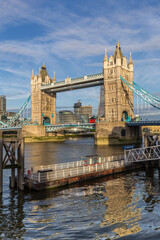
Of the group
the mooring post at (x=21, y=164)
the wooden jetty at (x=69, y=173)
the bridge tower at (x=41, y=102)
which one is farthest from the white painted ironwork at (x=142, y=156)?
the bridge tower at (x=41, y=102)

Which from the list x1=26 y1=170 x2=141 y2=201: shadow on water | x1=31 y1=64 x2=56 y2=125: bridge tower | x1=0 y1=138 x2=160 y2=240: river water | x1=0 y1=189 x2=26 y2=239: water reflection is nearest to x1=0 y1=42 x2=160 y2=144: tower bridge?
x1=31 y1=64 x2=56 y2=125: bridge tower

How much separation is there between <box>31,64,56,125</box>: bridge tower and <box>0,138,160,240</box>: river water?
91.5 metres

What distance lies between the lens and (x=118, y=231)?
527 inches

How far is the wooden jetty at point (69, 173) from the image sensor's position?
21.6 metres

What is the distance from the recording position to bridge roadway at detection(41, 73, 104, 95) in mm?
92494

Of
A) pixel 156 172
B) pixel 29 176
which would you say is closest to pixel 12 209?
pixel 29 176

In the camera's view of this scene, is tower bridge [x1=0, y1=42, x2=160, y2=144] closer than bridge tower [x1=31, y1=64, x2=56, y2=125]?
Yes

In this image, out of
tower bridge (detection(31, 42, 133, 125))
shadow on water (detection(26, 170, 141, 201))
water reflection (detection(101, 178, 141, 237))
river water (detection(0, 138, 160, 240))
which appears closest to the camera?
river water (detection(0, 138, 160, 240))

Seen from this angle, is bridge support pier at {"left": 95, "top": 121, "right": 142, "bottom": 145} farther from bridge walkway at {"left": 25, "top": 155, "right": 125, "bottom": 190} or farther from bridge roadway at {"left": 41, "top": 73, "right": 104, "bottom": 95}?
bridge walkway at {"left": 25, "top": 155, "right": 125, "bottom": 190}

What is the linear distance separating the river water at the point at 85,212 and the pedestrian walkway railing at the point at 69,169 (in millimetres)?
1450

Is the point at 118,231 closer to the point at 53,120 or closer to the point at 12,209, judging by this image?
the point at 12,209

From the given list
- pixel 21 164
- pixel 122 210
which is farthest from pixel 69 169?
pixel 122 210

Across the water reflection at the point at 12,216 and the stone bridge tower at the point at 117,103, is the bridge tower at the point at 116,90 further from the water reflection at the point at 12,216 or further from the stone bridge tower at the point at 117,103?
the water reflection at the point at 12,216

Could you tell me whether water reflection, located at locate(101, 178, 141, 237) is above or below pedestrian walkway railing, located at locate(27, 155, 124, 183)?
below
